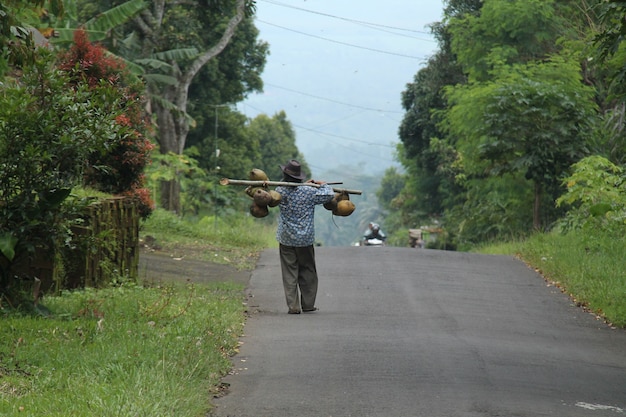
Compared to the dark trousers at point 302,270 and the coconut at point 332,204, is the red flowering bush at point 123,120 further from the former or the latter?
the coconut at point 332,204

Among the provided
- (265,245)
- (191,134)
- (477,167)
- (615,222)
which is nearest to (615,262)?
(615,222)

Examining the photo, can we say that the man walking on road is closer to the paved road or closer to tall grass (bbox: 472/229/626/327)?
the paved road

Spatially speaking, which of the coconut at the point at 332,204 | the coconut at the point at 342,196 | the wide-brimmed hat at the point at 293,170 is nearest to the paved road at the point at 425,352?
the coconut at the point at 332,204

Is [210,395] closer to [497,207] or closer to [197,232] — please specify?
[197,232]

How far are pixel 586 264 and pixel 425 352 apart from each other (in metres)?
8.16

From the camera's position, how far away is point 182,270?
1878cm

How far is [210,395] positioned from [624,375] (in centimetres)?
438

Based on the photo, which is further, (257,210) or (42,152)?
(257,210)

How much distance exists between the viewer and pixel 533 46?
37688mm

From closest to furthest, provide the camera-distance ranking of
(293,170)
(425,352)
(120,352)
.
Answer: (120,352)
(425,352)
(293,170)

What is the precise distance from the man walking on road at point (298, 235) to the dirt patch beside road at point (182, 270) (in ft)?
10.2

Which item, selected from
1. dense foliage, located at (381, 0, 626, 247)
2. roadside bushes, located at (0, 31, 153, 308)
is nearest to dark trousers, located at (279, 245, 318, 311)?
roadside bushes, located at (0, 31, 153, 308)

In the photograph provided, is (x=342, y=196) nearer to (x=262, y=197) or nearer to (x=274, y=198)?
(x=274, y=198)

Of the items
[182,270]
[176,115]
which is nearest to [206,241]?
[182,270]
